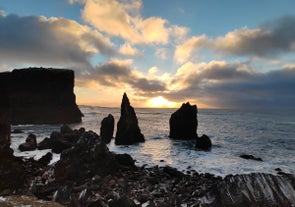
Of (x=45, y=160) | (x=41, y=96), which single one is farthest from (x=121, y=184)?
(x=41, y=96)

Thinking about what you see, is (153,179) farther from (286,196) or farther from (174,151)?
(174,151)

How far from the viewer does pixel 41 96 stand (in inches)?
3150

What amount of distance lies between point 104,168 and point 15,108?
205ft

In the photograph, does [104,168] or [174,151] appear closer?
[104,168]

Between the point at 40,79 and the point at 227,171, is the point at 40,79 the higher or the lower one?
the higher one

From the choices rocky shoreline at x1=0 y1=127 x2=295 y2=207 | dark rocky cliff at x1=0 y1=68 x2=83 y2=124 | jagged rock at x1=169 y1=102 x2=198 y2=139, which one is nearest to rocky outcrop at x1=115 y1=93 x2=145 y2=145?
jagged rock at x1=169 y1=102 x2=198 y2=139

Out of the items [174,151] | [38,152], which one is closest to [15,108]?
[38,152]

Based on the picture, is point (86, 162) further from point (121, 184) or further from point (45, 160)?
point (45, 160)

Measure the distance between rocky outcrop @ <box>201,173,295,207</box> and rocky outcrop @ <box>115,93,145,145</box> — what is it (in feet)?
81.5

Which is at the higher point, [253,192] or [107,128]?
[107,128]

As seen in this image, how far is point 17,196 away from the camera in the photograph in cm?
1717

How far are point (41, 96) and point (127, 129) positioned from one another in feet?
154

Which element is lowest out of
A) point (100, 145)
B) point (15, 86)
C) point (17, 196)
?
point (17, 196)

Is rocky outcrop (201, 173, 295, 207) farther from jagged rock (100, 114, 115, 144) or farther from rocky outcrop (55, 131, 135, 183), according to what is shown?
jagged rock (100, 114, 115, 144)
